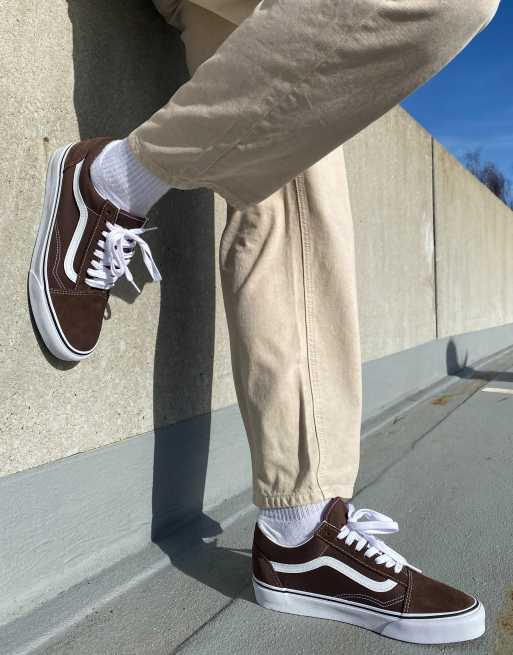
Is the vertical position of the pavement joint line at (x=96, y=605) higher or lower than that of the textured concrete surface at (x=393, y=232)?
lower

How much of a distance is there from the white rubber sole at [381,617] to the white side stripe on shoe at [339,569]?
0.03m

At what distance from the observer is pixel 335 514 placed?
0.89 m

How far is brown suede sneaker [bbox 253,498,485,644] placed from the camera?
0.81 meters

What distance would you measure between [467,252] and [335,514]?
3350 mm

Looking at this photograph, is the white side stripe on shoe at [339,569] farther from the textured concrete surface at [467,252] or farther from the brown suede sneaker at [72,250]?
the textured concrete surface at [467,252]

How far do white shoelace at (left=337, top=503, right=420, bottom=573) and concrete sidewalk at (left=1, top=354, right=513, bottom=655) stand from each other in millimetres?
105

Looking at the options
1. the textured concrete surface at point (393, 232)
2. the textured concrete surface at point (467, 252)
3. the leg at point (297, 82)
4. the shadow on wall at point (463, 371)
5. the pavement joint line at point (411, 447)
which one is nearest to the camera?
the leg at point (297, 82)

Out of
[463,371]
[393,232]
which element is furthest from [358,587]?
[463,371]

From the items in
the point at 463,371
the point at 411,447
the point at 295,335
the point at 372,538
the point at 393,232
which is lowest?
the point at 463,371

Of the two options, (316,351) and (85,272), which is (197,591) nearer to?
(316,351)

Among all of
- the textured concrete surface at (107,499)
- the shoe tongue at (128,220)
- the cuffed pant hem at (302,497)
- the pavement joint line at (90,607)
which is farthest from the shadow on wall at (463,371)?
the shoe tongue at (128,220)

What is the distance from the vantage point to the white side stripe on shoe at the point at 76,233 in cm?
85

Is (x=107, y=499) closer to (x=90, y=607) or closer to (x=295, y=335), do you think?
(x=90, y=607)

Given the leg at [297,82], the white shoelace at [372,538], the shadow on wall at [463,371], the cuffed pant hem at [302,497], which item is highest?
the leg at [297,82]
